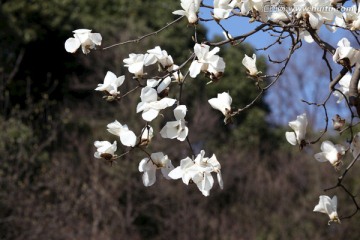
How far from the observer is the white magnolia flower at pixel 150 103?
130 centimetres

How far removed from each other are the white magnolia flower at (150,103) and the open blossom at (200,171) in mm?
101

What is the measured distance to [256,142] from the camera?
34.1 ft

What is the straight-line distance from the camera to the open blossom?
1.30m

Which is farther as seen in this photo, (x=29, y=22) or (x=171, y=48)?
(x=171, y=48)

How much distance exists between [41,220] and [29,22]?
3.52m

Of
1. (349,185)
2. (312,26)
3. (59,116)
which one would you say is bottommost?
(349,185)

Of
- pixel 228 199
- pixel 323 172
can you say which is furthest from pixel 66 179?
pixel 323 172

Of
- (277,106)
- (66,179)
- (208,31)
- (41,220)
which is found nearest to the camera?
(41,220)

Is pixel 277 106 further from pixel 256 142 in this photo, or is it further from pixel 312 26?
pixel 312 26

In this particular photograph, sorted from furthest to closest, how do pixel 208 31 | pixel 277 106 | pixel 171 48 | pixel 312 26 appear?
pixel 277 106, pixel 208 31, pixel 171 48, pixel 312 26

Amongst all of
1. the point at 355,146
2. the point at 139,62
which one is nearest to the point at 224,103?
the point at 139,62

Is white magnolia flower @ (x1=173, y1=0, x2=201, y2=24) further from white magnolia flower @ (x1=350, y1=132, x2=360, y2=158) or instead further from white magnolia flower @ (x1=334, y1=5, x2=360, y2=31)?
white magnolia flower @ (x1=350, y1=132, x2=360, y2=158)

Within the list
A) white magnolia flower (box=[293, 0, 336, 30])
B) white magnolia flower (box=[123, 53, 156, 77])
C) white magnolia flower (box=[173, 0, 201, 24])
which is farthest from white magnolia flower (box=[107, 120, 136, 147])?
white magnolia flower (box=[293, 0, 336, 30])

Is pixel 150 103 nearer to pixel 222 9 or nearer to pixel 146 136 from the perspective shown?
pixel 146 136
